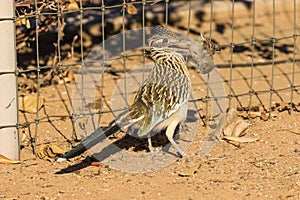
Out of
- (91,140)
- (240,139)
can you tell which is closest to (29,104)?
(91,140)

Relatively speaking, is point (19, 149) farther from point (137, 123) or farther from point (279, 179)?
point (279, 179)

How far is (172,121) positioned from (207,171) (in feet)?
1.40

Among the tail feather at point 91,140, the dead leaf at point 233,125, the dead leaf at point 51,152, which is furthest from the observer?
the dead leaf at point 233,125

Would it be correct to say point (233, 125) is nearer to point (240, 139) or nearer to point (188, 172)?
point (240, 139)

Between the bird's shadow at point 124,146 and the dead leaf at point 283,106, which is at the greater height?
the dead leaf at point 283,106

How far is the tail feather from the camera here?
5.93 meters

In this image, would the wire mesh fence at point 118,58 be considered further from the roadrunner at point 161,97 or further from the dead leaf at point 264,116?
the roadrunner at point 161,97

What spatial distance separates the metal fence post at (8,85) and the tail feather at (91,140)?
1.83ft

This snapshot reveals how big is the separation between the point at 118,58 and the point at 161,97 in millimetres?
2328

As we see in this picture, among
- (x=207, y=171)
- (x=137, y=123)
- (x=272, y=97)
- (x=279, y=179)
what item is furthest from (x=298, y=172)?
(x=272, y=97)

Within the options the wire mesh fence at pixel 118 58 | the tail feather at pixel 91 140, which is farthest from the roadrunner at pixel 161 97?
the wire mesh fence at pixel 118 58

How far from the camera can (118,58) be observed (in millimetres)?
8344

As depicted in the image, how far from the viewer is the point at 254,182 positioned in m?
5.90

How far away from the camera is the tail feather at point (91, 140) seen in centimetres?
593
